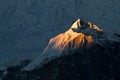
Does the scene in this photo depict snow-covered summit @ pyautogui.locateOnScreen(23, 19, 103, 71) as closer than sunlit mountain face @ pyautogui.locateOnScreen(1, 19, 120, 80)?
No

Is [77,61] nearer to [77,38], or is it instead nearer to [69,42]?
[69,42]

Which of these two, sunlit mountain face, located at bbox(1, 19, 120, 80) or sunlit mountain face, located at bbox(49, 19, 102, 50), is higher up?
sunlit mountain face, located at bbox(49, 19, 102, 50)

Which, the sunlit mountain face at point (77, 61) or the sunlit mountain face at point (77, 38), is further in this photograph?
the sunlit mountain face at point (77, 38)

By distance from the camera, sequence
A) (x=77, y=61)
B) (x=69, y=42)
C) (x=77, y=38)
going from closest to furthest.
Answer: (x=77, y=61) < (x=69, y=42) < (x=77, y=38)

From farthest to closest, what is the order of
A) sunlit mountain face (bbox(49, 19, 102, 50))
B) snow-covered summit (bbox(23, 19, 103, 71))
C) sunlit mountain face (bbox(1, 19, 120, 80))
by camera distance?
sunlit mountain face (bbox(49, 19, 102, 50))
snow-covered summit (bbox(23, 19, 103, 71))
sunlit mountain face (bbox(1, 19, 120, 80))

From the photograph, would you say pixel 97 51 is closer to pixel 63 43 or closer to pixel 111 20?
pixel 63 43

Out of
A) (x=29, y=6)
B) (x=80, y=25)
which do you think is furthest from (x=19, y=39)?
(x=80, y=25)

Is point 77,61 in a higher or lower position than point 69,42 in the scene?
lower

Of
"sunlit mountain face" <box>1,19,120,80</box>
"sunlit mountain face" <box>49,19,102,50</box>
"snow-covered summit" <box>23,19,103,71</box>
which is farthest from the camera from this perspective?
"sunlit mountain face" <box>49,19,102,50</box>

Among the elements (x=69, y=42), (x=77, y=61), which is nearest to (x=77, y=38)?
(x=69, y=42)
